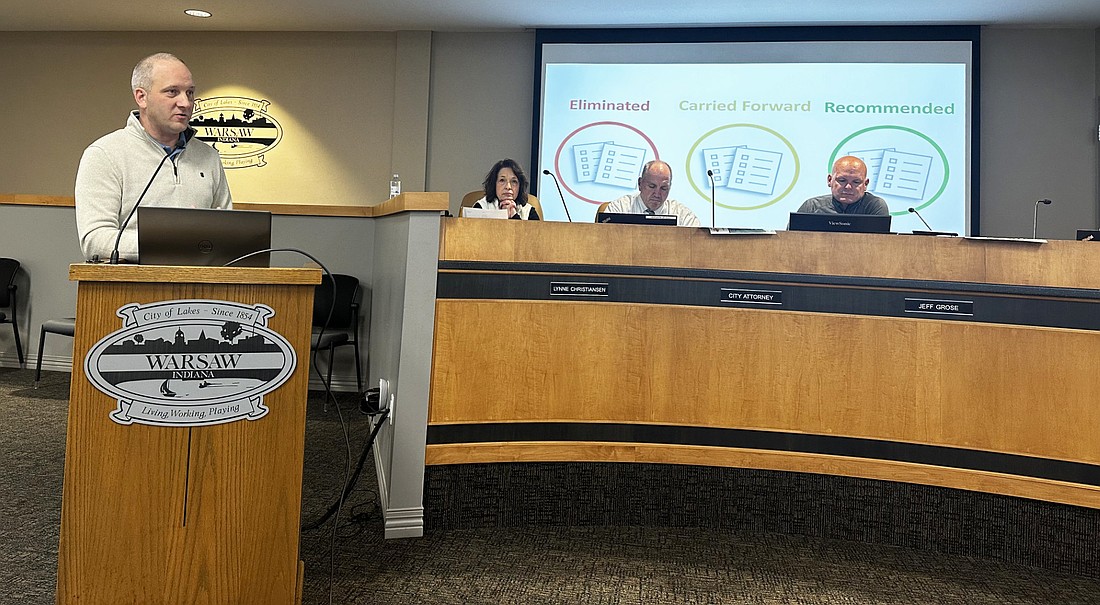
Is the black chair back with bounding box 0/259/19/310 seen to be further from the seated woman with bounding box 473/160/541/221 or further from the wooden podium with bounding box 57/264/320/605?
the wooden podium with bounding box 57/264/320/605

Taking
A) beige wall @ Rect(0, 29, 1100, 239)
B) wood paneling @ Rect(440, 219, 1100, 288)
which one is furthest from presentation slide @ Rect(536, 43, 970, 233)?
wood paneling @ Rect(440, 219, 1100, 288)

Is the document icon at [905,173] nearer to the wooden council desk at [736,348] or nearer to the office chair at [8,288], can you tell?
the wooden council desk at [736,348]

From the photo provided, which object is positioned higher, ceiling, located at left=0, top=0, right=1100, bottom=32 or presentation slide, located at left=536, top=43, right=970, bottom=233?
ceiling, located at left=0, top=0, right=1100, bottom=32

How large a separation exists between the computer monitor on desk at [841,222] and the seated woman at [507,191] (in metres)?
2.05

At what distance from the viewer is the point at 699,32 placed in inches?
225

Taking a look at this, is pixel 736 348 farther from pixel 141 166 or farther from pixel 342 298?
pixel 342 298

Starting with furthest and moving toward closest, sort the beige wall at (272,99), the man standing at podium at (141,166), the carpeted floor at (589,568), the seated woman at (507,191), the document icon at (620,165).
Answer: the beige wall at (272,99) → the document icon at (620,165) → the seated woman at (507,191) → the man standing at podium at (141,166) → the carpeted floor at (589,568)

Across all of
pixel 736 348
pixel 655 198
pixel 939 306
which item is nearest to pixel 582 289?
pixel 736 348

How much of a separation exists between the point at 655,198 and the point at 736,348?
6.99 ft

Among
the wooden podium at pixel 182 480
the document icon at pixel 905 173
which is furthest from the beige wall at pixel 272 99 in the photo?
the wooden podium at pixel 182 480

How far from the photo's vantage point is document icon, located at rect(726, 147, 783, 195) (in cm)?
571

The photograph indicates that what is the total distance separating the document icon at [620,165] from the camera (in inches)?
231

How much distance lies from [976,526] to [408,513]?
5.69 ft

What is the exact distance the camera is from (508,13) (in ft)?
18.3
